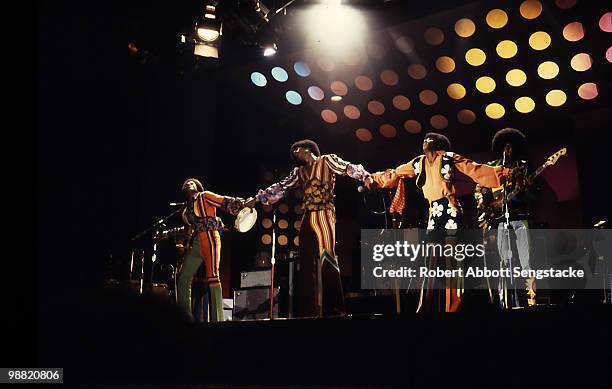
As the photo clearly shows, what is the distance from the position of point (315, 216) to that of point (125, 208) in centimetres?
287

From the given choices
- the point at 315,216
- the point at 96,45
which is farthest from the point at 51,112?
the point at 315,216

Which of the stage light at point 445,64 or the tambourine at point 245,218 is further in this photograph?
the stage light at point 445,64

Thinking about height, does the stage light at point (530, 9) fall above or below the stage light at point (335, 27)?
below

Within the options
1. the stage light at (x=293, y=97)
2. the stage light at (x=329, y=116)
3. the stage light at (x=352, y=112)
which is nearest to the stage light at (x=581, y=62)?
the stage light at (x=352, y=112)

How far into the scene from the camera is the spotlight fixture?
700cm

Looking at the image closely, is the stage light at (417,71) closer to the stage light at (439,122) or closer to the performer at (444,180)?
the stage light at (439,122)

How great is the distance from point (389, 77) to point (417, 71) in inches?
20.2

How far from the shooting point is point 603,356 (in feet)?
10.0

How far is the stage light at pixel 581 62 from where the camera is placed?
758cm

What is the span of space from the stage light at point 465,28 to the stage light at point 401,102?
1.68m

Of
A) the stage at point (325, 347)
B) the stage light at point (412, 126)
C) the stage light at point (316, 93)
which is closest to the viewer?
the stage at point (325, 347)

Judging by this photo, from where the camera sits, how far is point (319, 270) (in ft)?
18.7

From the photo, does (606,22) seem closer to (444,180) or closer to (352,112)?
(444,180)

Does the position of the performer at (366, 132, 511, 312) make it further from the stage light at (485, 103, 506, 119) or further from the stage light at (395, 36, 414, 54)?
the stage light at (485, 103, 506, 119)
